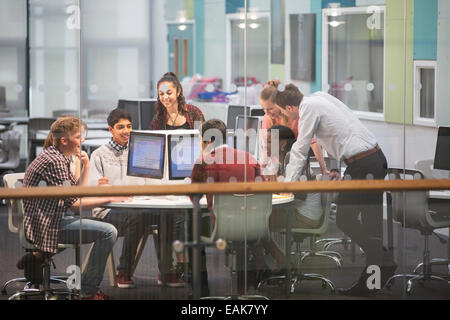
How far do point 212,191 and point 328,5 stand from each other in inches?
69.5

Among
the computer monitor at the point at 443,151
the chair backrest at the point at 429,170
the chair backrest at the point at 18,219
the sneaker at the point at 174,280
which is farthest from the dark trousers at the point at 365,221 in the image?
the chair backrest at the point at 18,219

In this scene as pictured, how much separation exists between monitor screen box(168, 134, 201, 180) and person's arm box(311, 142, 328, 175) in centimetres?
79

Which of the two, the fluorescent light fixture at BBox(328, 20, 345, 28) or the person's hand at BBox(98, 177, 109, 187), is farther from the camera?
the fluorescent light fixture at BBox(328, 20, 345, 28)

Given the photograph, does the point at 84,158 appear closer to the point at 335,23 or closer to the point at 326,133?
the point at 326,133

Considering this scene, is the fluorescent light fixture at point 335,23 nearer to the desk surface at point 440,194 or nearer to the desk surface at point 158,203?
the desk surface at point 440,194

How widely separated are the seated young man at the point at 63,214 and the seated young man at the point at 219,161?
71cm

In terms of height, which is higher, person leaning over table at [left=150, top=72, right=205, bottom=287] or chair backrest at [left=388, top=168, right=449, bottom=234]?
person leaning over table at [left=150, top=72, right=205, bottom=287]

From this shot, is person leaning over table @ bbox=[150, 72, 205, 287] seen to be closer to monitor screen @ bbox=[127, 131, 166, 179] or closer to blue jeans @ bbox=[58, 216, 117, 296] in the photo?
monitor screen @ bbox=[127, 131, 166, 179]

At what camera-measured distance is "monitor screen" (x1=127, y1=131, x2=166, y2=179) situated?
17.7 ft

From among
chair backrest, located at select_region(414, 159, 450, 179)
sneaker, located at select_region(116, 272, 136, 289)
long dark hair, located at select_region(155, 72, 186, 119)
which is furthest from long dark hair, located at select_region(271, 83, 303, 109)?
sneaker, located at select_region(116, 272, 136, 289)

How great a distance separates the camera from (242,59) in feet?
18.6

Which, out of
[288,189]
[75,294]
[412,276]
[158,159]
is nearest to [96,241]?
[75,294]

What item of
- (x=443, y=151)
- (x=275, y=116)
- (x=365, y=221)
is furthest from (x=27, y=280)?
(x=443, y=151)
